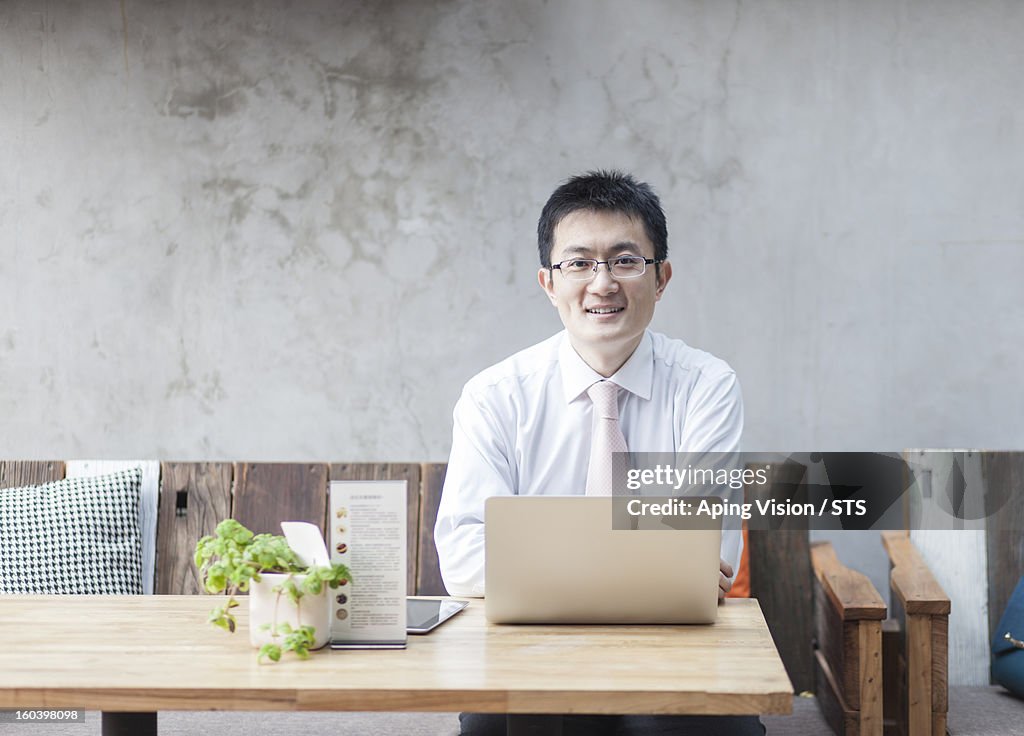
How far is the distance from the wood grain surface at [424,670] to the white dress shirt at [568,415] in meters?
0.63

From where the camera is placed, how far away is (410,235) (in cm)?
314

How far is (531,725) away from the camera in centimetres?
138

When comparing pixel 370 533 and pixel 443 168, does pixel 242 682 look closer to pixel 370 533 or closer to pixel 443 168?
pixel 370 533

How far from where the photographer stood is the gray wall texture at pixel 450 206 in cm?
299

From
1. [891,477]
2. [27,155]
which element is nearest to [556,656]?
[891,477]

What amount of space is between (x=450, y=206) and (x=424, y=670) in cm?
202

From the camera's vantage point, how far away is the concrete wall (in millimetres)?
2990

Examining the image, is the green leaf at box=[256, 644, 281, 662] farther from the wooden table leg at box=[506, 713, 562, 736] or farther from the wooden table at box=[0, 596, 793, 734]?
the wooden table leg at box=[506, 713, 562, 736]

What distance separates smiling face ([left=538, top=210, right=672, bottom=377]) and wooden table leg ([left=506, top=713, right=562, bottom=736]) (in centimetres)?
98

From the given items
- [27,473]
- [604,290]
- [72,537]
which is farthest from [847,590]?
[27,473]

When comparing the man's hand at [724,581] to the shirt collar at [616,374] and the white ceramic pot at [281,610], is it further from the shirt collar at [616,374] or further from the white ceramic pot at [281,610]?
the white ceramic pot at [281,610]

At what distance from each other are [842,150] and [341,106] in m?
1.52

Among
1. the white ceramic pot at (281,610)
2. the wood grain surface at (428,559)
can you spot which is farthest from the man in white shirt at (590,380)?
the white ceramic pot at (281,610)

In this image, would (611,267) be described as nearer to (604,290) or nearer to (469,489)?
(604,290)
